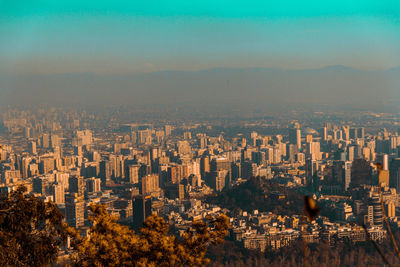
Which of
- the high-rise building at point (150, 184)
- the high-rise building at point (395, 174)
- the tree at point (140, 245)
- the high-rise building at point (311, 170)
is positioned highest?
the tree at point (140, 245)

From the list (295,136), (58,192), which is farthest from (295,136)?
(58,192)

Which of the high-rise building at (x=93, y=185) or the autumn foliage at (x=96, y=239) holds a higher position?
the autumn foliage at (x=96, y=239)

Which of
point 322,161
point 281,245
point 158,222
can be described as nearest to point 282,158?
point 322,161

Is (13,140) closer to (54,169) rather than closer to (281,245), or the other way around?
(54,169)

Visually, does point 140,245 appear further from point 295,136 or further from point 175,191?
point 295,136

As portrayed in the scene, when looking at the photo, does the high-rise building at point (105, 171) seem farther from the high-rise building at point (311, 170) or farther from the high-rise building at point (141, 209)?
the high-rise building at point (311, 170)

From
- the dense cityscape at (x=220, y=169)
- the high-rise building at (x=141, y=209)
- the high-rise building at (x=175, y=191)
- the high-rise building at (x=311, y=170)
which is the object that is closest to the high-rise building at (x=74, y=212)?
the dense cityscape at (x=220, y=169)

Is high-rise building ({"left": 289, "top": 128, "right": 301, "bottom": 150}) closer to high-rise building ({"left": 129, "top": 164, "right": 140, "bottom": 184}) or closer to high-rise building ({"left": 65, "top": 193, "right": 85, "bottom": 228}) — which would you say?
high-rise building ({"left": 129, "top": 164, "right": 140, "bottom": 184})

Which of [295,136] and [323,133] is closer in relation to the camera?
[323,133]
